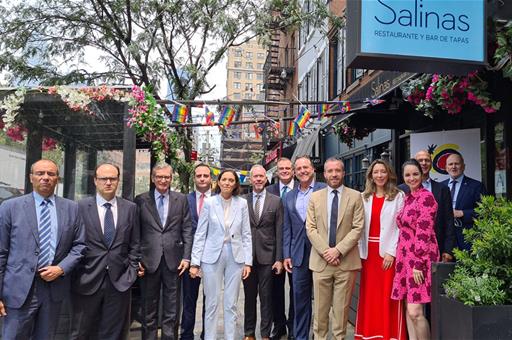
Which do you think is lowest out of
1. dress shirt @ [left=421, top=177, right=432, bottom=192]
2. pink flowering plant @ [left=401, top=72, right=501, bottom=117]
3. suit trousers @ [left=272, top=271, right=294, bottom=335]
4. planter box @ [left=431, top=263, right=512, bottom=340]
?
suit trousers @ [left=272, top=271, right=294, bottom=335]

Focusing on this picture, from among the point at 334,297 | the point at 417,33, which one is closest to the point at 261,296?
the point at 334,297

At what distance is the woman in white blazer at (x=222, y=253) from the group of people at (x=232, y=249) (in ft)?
0.04

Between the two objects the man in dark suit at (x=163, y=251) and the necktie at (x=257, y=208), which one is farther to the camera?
the necktie at (x=257, y=208)

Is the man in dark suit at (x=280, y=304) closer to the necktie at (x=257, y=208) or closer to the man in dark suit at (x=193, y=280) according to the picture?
the necktie at (x=257, y=208)

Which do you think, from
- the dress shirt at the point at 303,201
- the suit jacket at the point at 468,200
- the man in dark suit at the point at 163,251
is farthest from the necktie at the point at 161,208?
the suit jacket at the point at 468,200

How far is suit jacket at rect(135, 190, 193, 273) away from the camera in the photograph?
4.89m

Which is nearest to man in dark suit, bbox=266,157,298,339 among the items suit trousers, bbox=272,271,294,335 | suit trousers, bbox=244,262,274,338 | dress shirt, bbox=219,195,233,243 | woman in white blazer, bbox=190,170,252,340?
suit trousers, bbox=272,271,294,335

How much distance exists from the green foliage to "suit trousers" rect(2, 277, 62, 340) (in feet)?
11.0

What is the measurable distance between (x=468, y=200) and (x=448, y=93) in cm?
120

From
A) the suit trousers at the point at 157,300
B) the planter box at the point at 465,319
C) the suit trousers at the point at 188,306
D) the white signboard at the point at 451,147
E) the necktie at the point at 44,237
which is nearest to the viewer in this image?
the planter box at the point at 465,319

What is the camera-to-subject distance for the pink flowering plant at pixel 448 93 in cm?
445

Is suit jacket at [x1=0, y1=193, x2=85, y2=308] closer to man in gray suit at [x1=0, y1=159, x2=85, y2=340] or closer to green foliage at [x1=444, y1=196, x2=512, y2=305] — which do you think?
man in gray suit at [x1=0, y1=159, x2=85, y2=340]

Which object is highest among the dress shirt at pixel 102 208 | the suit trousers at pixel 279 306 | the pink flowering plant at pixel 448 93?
the pink flowering plant at pixel 448 93

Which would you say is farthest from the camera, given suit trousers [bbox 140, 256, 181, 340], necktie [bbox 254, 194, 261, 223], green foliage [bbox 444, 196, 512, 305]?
necktie [bbox 254, 194, 261, 223]
